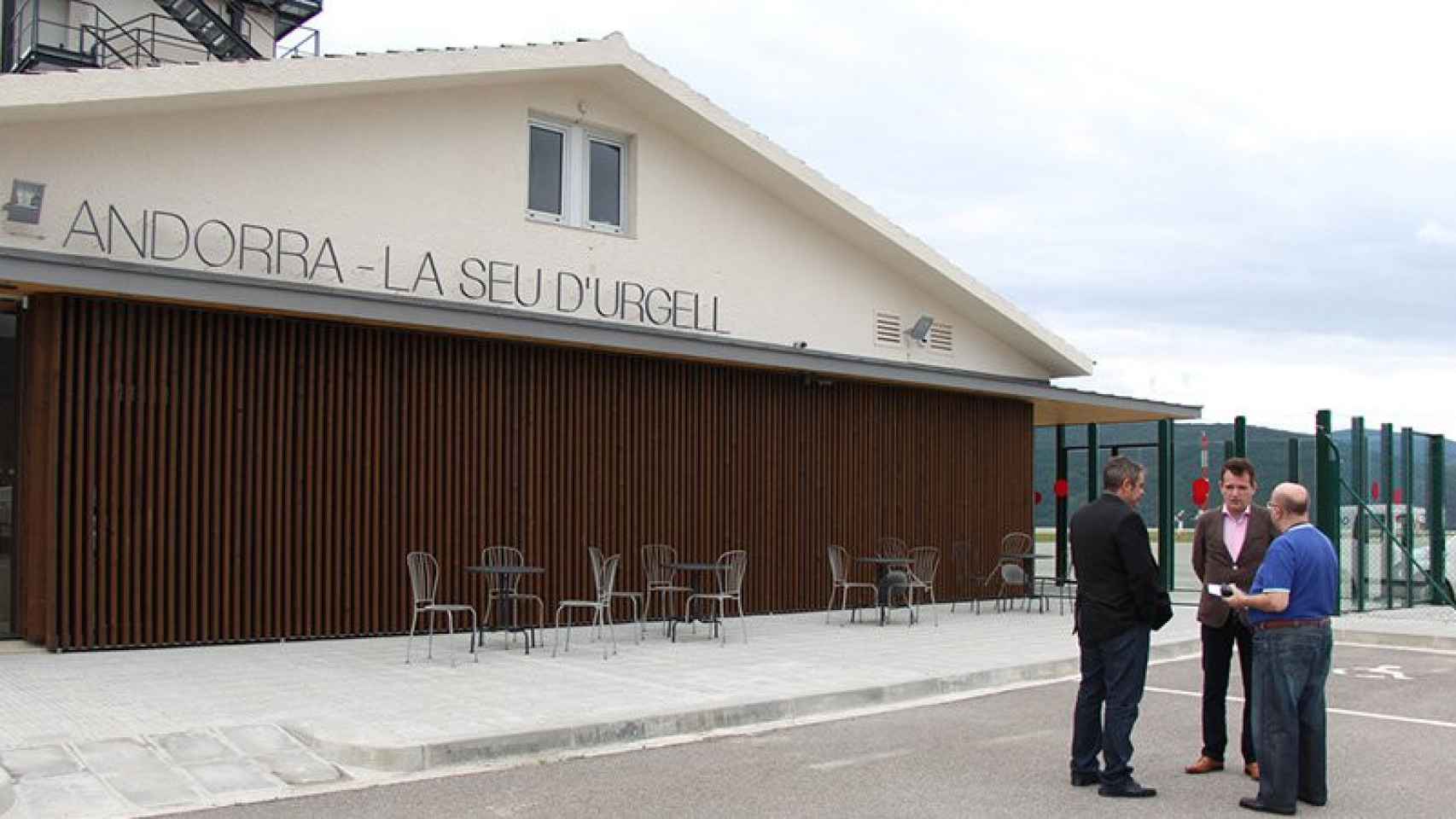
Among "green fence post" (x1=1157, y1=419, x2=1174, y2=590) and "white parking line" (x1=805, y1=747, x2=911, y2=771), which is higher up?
"green fence post" (x1=1157, y1=419, x2=1174, y2=590)

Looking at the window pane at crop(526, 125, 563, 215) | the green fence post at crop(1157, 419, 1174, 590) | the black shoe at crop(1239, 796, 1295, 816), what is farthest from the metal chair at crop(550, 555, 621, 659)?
the green fence post at crop(1157, 419, 1174, 590)

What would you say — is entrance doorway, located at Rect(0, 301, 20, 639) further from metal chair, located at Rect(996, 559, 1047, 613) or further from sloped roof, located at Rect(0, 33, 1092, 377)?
metal chair, located at Rect(996, 559, 1047, 613)

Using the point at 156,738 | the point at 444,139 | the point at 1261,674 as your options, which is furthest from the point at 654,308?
the point at 1261,674

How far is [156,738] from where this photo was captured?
795 cm

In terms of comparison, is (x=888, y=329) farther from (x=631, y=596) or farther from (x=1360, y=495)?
(x=1360, y=495)

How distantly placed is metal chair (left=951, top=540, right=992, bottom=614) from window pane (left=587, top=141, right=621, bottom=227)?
22.5 feet

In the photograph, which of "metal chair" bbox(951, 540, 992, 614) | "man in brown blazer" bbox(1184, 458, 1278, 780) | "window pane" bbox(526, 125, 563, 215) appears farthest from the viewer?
"metal chair" bbox(951, 540, 992, 614)

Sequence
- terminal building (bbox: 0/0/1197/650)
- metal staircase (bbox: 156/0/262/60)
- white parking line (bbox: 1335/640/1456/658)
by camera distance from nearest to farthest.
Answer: terminal building (bbox: 0/0/1197/650)
white parking line (bbox: 1335/640/1456/658)
metal staircase (bbox: 156/0/262/60)

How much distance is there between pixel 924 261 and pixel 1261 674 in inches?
462

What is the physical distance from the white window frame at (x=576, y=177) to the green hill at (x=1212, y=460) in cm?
962

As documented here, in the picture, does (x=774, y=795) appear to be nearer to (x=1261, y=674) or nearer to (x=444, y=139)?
(x=1261, y=674)

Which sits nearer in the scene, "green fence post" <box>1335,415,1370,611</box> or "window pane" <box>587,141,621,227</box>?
"window pane" <box>587,141,621,227</box>

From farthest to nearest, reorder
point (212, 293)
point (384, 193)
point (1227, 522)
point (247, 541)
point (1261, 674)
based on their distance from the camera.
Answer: point (384, 193) < point (247, 541) < point (212, 293) < point (1227, 522) < point (1261, 674)

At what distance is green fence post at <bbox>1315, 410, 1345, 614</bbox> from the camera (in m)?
17.5
